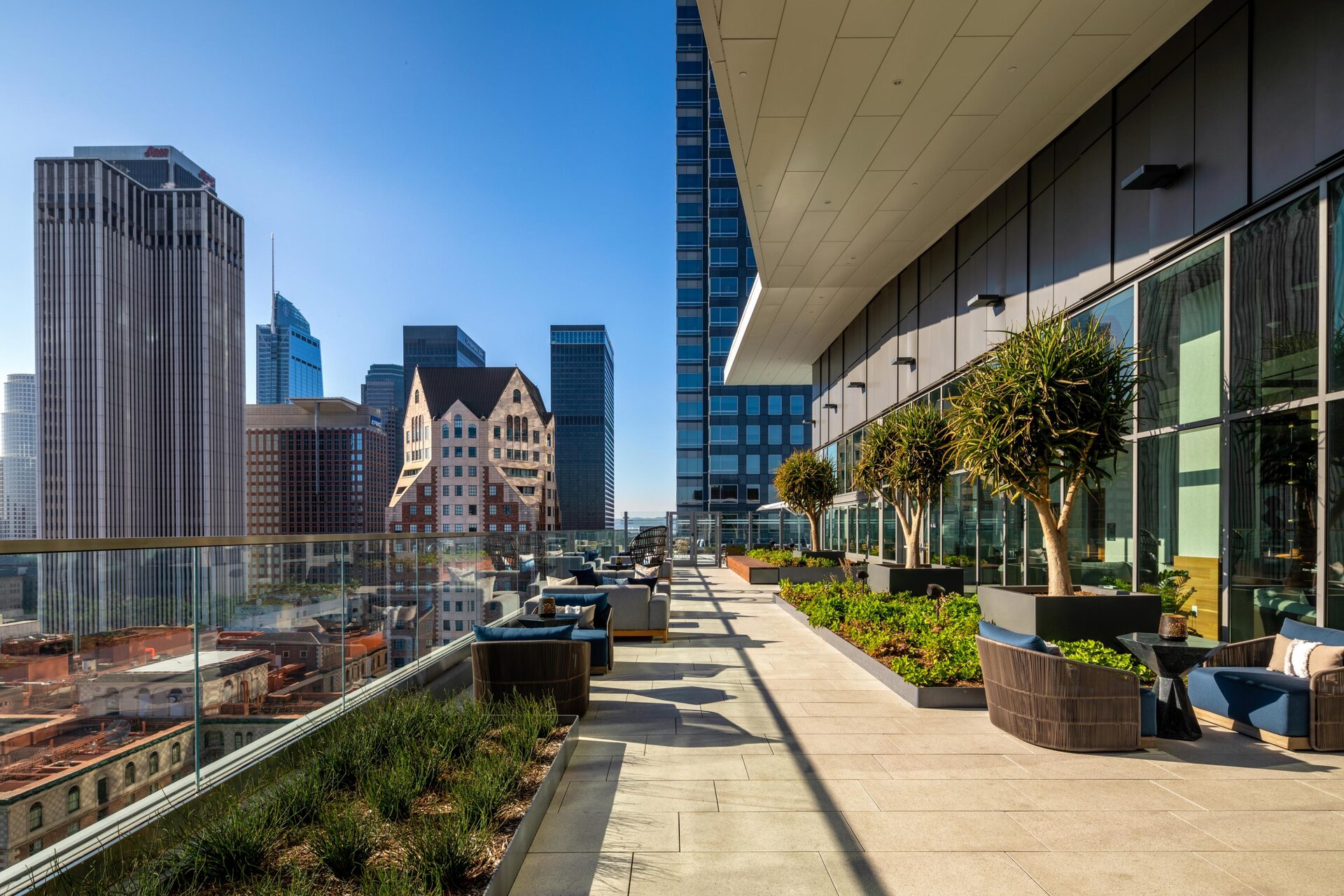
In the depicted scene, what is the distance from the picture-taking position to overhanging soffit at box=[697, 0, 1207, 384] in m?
6.93

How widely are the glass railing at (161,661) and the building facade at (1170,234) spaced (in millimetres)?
6050

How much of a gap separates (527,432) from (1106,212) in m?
98.7

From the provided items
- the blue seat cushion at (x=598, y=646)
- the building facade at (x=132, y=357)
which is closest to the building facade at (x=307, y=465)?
the building facade at (x=132, y=357)

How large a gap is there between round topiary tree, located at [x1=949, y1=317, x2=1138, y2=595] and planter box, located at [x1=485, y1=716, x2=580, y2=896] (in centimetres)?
503

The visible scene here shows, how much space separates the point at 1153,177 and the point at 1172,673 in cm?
492

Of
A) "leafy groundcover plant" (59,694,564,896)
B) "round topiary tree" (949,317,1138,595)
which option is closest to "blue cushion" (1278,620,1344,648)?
"round topiary tree" (949,317,1138,595)

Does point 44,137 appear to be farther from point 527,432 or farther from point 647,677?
point 647,677

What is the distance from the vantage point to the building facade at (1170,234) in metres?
5.89

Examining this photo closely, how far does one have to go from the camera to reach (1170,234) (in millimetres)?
7461

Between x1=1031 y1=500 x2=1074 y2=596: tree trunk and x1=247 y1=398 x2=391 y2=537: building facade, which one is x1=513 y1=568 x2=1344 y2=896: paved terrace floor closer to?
x1=1031 y1=500 x2=1074 y2=596: tree trunk

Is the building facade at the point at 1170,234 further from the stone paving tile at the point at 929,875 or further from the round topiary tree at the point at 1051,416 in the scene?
the stone paving tile at the point at 929,875

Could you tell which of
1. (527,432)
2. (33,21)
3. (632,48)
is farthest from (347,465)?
(632,48)

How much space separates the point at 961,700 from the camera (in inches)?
241

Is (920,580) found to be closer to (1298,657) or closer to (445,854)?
(1298,657)
